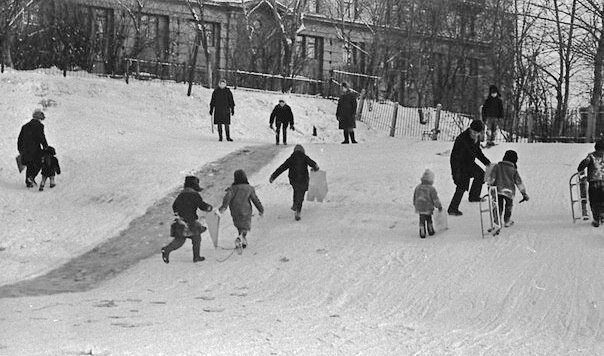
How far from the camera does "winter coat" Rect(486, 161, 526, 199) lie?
44.2ft

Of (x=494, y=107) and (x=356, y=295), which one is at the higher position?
(x=494, y=107)

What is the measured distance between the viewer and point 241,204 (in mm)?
14000

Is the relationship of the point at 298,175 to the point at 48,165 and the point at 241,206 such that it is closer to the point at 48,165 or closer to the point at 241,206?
the point at 241,206

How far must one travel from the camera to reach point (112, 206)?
1775 centimetres

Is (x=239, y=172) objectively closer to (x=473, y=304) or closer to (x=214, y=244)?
(x=214, y=244)

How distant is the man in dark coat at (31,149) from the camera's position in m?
19.3


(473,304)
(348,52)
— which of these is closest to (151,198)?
(473,304)

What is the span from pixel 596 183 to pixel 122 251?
7.65 metres

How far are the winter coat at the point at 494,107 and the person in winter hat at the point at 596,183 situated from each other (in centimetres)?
786

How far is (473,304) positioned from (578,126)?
2007cm

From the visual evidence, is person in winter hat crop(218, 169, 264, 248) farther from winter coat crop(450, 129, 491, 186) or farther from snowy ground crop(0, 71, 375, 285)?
winter coat crop(450, 129, 491, 186)

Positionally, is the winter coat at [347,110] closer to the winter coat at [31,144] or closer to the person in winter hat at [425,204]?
the winter coat at [31,144]

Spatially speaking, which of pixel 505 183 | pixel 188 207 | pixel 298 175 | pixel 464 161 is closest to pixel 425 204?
pixel 505 183

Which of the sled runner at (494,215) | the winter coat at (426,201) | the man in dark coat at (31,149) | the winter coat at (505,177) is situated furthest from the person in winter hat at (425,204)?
the man in dark coat at (31,149)
